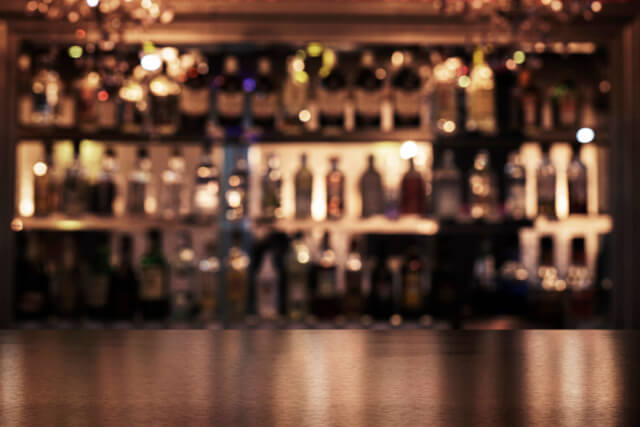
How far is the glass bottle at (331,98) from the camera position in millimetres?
2732

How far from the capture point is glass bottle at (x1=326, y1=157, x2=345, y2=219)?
2.66 metres

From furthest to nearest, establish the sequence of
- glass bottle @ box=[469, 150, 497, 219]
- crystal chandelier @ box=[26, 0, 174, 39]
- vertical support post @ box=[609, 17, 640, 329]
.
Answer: glass bottle @ box=[469, 150, 497, 219] → vertical support post @ box=[609, 17, 640, 329] → crystal chandelier @ box=[26, 0, 174, 39]

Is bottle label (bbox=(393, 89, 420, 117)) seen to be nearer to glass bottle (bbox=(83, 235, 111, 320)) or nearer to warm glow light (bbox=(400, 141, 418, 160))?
warm glow light (bbox=(400, 141, 418, 160))

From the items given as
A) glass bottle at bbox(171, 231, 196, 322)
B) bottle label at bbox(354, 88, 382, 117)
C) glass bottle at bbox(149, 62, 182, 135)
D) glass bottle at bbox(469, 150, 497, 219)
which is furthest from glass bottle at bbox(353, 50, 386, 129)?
glass bottle at bbox(171, 231, 196, 322)

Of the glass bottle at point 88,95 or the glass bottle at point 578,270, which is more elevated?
the glass bottle at point 88,95

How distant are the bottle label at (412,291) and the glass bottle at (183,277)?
70cm

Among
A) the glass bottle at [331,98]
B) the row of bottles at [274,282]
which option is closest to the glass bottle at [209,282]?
the row of bottles at [274,282]

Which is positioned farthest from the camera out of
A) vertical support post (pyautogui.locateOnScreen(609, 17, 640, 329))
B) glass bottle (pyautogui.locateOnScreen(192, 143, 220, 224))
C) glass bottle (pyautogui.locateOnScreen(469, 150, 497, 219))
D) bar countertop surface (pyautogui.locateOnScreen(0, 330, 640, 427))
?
glass bottle (pyautogui.locateOnScreen(469, 150, 497, 219))

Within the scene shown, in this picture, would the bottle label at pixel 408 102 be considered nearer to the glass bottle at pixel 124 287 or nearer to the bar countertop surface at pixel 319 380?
the glass bottle at pixel 124 287

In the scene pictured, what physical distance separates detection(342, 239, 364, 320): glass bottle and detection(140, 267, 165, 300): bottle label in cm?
60

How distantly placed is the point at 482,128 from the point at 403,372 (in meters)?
2.32

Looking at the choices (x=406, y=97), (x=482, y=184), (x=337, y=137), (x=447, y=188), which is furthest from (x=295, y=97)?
(x=482, y=184)

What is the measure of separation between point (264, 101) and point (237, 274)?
568 mm

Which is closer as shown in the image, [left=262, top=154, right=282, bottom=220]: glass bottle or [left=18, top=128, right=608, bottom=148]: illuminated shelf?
[left=18, top=128, right=608, bottom=148]: illuminated shelf
